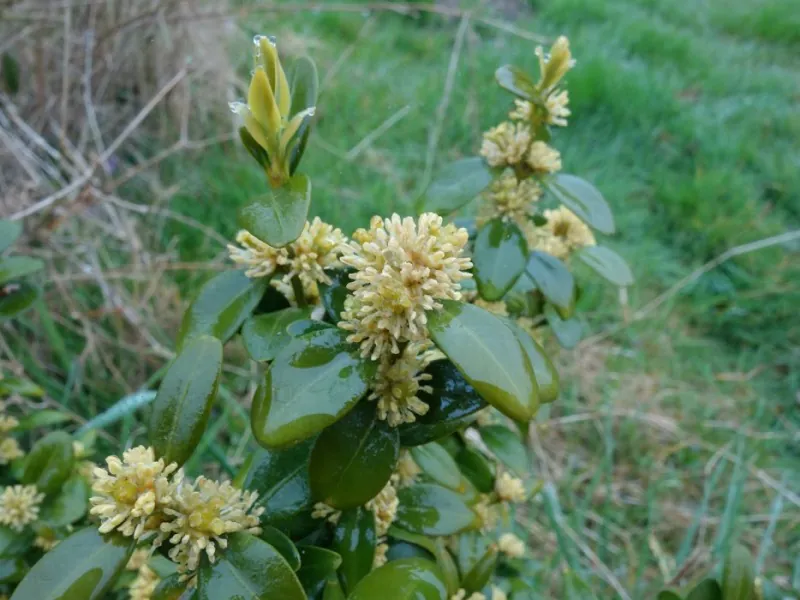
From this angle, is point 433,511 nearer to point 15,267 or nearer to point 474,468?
point 474,468

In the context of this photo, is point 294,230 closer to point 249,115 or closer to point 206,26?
point 249,115

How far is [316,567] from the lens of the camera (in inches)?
21.6

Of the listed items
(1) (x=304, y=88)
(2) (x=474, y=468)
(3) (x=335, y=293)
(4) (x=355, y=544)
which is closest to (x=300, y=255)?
(3) (x=335, y=293)

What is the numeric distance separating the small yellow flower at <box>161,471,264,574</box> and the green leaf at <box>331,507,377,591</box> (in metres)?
0.11

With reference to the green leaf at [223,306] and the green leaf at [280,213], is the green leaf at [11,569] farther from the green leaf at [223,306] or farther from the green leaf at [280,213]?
the green leaf at [280,213]

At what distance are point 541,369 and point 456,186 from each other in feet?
1.00

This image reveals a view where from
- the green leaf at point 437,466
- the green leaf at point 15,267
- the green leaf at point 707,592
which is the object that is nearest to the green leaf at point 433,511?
the green leaf at point 437,466

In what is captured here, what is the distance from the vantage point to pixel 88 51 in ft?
5.59

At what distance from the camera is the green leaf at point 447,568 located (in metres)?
0.71

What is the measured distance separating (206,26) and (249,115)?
212cm

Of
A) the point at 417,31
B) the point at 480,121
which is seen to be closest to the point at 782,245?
the point at 480,121

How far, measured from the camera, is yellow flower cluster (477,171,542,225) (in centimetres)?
76

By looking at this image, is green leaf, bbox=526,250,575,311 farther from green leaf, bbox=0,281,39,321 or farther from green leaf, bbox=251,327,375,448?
green leaf, bbox=0,281,39,321

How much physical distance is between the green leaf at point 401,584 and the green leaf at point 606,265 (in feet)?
1.66
